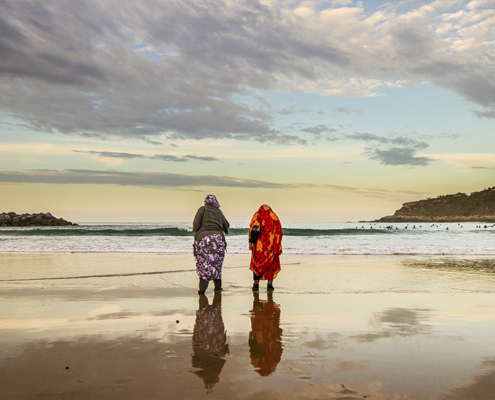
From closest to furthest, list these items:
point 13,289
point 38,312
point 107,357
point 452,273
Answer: point 107,357
point 38,312
point 13,289
point 452,273

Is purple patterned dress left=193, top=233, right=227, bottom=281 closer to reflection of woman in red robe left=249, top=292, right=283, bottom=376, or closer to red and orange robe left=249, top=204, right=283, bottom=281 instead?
red and orange robe left=249, top=204, right=283, bottom=281

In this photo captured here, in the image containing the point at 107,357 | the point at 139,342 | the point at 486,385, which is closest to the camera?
the point at 486,385

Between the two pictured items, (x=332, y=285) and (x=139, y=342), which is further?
(x=332, y=285)

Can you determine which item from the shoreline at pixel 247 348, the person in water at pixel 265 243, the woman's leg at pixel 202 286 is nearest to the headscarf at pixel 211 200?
the person in water at pixel 265 243

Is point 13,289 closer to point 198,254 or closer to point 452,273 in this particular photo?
point 198,254

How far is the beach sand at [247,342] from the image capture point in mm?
2455

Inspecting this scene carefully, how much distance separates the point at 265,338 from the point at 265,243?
3927mm

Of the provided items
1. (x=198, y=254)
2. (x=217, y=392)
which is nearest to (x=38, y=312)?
(x=198, y=254)

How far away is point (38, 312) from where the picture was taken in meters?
4.68

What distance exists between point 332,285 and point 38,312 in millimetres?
5036

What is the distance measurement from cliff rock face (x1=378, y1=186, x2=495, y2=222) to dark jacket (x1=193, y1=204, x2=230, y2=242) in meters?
101

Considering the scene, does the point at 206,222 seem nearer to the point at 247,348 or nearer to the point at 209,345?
the point at 209,345

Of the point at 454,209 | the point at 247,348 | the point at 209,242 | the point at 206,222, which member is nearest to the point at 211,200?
the point at 206,222

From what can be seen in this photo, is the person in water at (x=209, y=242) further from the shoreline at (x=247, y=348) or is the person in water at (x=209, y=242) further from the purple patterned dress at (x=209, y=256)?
the shoreline at (x=247, y=348)
